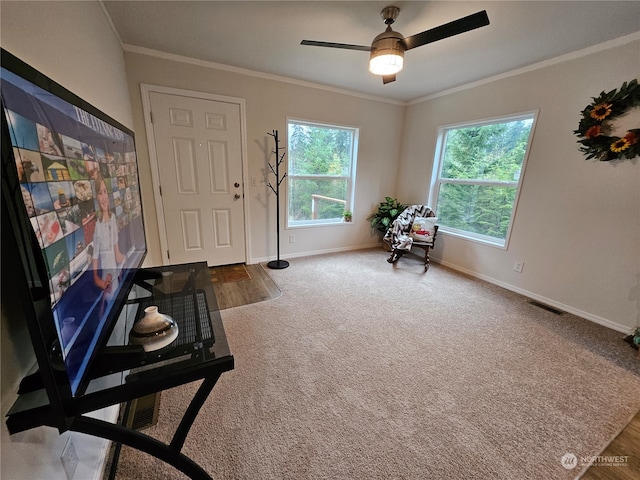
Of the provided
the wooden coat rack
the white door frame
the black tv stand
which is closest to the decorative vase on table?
the black tv stand

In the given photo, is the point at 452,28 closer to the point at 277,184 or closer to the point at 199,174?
the point at 277,184

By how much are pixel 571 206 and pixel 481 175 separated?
97cm

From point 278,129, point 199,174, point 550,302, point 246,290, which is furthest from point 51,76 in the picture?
point 550,302

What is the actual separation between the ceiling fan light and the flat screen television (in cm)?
167

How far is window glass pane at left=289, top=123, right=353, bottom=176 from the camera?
3.46 m

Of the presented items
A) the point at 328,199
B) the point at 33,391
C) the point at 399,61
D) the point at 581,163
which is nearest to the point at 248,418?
the point at 33,391

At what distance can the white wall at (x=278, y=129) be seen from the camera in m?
2.63

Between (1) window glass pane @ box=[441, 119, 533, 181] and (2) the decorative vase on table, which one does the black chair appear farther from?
(2) the decorative vase on table

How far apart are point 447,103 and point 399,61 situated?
201 centimetres

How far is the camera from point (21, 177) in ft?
1.74

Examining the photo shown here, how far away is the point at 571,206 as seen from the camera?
7.99ft

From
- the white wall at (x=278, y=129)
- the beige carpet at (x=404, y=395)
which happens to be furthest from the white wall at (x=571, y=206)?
the white wall at (x=278, y=129)

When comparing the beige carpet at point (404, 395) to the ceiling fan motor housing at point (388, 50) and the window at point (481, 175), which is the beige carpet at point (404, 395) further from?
the ceiling fan motor housing at point (388, 50)

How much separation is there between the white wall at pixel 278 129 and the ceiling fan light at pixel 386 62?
5.31 ft
